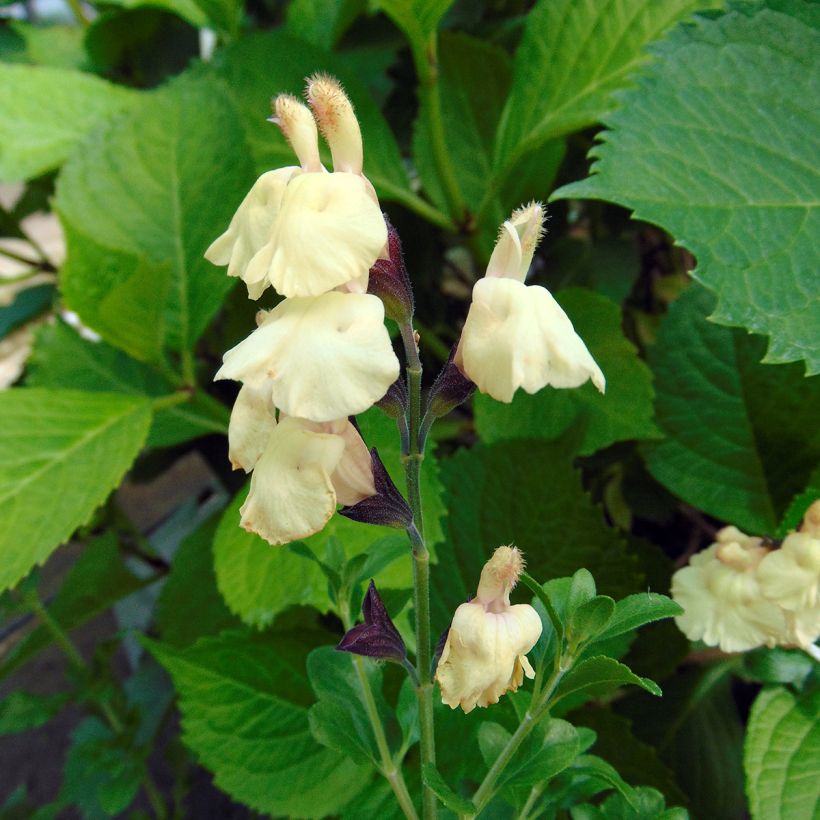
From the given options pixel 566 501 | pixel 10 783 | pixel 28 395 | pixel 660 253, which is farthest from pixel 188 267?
pixel 10 783

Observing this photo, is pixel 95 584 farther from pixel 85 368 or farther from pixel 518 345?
pixel 518 345

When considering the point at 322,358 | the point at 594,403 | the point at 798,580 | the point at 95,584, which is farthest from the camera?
the point at 95,584

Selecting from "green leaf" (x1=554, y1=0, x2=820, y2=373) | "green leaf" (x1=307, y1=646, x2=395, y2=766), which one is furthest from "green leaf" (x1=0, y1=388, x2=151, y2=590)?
"green leaf" (x1=554, y1=0, x2=820, y2=373)

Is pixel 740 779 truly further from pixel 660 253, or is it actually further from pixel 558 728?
pixel 660 253

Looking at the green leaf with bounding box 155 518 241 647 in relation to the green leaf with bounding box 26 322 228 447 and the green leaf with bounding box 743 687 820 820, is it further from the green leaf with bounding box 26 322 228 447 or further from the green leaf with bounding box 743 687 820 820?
the green leaf with bounding box 743 687 820 820

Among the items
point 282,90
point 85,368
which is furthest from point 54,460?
point 282,90

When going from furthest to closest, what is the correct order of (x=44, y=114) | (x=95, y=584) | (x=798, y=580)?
1. (x=95, y=584)
2. (x=44, y=114)
3. (x=798, y=580)
